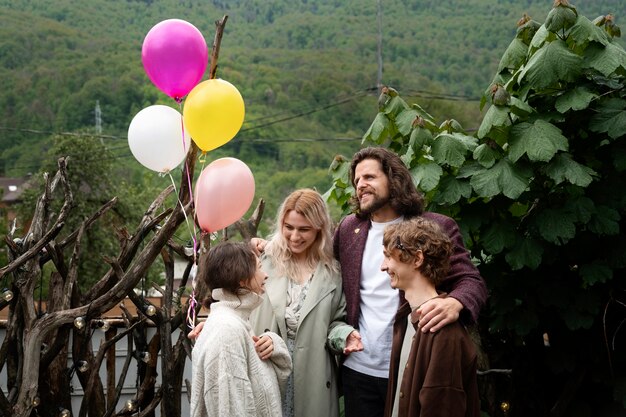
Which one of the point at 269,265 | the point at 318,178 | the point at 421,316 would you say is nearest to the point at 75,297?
the point at 269,265

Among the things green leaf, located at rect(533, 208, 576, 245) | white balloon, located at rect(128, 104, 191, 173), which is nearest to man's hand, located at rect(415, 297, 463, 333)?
green leaf, located at rect(533, 208, 576, 245)

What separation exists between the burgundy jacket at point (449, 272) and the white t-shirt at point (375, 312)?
22 millimetres

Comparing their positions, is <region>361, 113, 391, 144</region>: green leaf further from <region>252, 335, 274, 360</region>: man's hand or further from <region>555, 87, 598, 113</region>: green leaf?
<region>252, 335, 274, 360</region>: man's hand

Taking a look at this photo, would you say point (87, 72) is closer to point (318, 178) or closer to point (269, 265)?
point (318, 178)

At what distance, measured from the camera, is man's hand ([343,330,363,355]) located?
266 cm

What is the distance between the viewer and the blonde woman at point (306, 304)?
278 centimetres

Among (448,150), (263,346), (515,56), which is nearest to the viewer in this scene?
(263,346)

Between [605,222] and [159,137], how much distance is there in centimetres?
189

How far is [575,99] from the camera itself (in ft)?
10.8

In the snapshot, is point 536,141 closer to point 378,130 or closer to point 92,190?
point 378,130

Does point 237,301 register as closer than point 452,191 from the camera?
Yes

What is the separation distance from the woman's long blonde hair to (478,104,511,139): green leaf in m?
0.87

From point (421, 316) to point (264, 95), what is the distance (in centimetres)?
3029

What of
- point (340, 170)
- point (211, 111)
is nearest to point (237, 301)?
point (211, 111)
